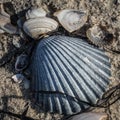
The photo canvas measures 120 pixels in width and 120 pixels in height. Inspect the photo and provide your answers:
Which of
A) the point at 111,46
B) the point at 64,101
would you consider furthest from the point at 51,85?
the point at 111,46

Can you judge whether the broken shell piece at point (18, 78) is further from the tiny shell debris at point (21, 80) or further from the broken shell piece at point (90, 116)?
the broken shell piece at point (90, 116)

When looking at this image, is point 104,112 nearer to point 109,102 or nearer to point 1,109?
point 109,102

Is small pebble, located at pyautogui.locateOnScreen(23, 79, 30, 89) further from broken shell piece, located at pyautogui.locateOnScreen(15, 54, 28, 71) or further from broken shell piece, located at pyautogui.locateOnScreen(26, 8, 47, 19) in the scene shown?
broken shell piece, located at pyautogui.locateOnScreen(26, 8, 47, 19)

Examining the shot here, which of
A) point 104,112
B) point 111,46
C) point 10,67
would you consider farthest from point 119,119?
point 10,67

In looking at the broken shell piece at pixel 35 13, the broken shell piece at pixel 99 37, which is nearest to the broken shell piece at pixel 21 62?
the broken shell piece at pixel 35 13

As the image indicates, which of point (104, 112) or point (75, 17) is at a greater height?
point (75, 17)

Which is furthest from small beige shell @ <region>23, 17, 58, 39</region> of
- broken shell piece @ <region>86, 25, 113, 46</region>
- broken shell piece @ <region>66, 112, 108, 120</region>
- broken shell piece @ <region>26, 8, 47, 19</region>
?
broken shell piece @ <region>66, 112, 108, 120</region>
